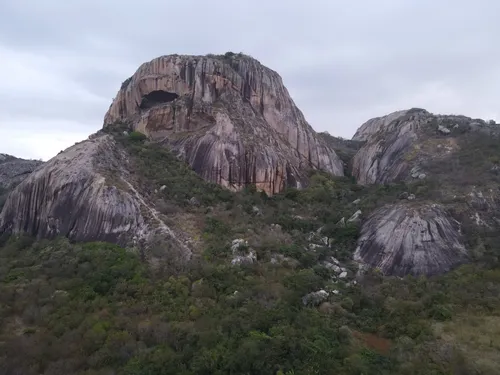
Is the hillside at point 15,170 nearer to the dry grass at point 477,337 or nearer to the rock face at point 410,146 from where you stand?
the rock face at point 410,146

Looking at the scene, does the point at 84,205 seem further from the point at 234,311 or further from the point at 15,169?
the point at 15,169

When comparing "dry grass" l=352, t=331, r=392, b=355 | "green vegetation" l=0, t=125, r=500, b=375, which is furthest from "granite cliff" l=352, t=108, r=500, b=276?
"dry grass" l=352, t=331, r=392, b=355

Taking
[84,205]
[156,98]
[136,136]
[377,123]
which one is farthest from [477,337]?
[377,123]

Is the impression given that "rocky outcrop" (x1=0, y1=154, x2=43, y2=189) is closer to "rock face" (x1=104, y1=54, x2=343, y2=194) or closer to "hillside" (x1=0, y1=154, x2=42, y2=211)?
"hillside" (x1=0, y1=154, x2=42, y2=211)

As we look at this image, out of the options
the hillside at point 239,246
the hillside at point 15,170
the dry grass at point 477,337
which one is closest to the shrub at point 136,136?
the hillside at point 239,246

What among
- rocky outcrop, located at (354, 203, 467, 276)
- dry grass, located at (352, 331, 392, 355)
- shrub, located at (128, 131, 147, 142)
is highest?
shrub, located at (128, 131, 147, 142)

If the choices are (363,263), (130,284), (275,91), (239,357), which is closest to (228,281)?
(130,284)

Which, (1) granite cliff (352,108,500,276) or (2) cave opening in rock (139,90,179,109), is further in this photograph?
(2) cave opening in rock (139,90,179,109)

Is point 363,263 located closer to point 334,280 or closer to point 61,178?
point 334,280
